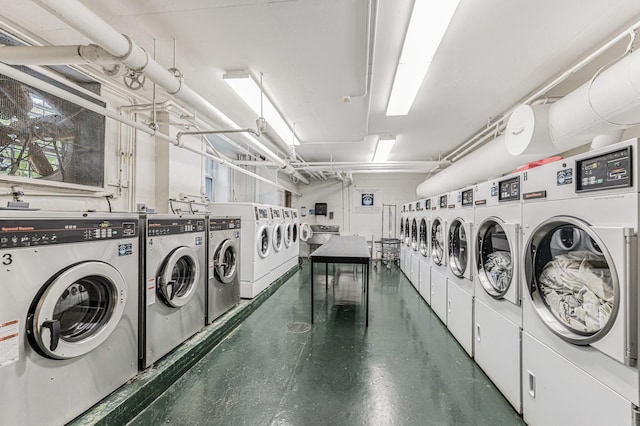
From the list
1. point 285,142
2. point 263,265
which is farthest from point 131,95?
point 263,265

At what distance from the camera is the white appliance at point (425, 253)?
3.97 m

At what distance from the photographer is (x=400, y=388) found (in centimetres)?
209

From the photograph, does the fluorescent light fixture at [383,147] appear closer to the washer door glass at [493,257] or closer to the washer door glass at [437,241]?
the washer door glass at [437,241]

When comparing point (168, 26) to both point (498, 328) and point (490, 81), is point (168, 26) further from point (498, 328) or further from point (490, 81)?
point (498, 328)

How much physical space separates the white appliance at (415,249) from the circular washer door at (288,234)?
268 centimetres

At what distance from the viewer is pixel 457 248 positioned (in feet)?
9.82

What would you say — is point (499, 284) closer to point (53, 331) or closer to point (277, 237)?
point (53, 331)

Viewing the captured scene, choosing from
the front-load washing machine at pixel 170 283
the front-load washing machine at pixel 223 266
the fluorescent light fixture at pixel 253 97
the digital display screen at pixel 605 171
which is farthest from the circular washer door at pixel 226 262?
the digital display screen at pixel 605 171

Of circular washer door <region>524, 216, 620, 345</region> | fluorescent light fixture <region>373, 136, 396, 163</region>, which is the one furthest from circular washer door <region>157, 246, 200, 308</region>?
fluorescent light fixture <region>373, 136, 396, 163</region>

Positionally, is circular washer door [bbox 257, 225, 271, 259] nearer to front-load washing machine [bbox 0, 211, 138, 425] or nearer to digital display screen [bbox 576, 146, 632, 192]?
front-load washing machine [bbox 0, 211, 138, 425]

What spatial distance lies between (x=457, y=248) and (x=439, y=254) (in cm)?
57

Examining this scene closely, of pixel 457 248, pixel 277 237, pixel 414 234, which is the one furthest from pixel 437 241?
pixel 277 237

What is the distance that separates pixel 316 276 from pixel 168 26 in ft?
16.5

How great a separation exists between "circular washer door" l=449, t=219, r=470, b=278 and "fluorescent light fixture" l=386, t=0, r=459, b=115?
1.56 metres
